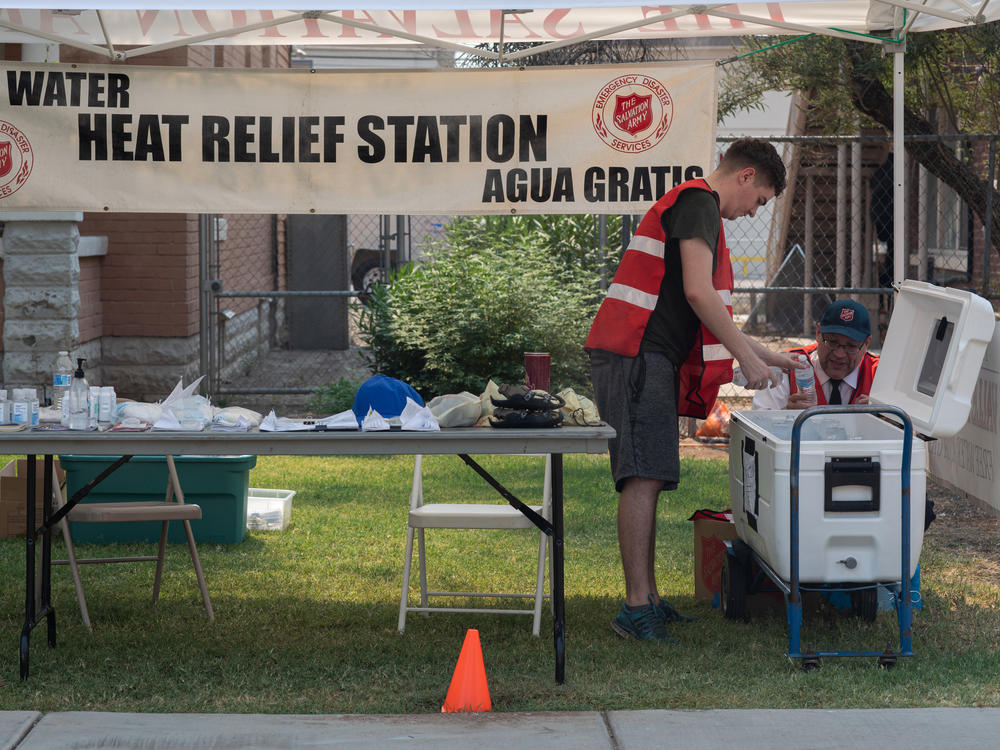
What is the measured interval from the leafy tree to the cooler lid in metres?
3.83

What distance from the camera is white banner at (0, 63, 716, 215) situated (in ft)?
20.7

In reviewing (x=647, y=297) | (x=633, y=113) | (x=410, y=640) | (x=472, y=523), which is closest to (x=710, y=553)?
(x=472, y=523)

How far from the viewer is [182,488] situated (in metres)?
6.68

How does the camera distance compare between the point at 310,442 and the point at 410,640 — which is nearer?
the point at 310,442

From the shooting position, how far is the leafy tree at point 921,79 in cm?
933

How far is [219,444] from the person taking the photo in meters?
4.48

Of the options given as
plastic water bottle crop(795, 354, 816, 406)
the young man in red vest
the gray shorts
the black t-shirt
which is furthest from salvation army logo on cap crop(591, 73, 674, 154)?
the gray shorts

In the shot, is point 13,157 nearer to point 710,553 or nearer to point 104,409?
point 104,409

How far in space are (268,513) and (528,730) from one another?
3.49m

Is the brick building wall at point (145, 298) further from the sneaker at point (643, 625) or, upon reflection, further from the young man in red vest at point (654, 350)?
the sneaker at point (643, 625)

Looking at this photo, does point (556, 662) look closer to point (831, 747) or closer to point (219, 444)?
point (831, 747)

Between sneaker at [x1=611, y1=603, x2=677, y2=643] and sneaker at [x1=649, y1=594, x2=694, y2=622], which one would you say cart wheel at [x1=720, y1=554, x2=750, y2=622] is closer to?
sneaker at [x1=649, y1=594, x2=694, y2=622]

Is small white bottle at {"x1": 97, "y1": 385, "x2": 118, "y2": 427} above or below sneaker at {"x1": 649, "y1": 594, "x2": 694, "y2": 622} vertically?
above

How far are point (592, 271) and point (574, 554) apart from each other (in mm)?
5603
